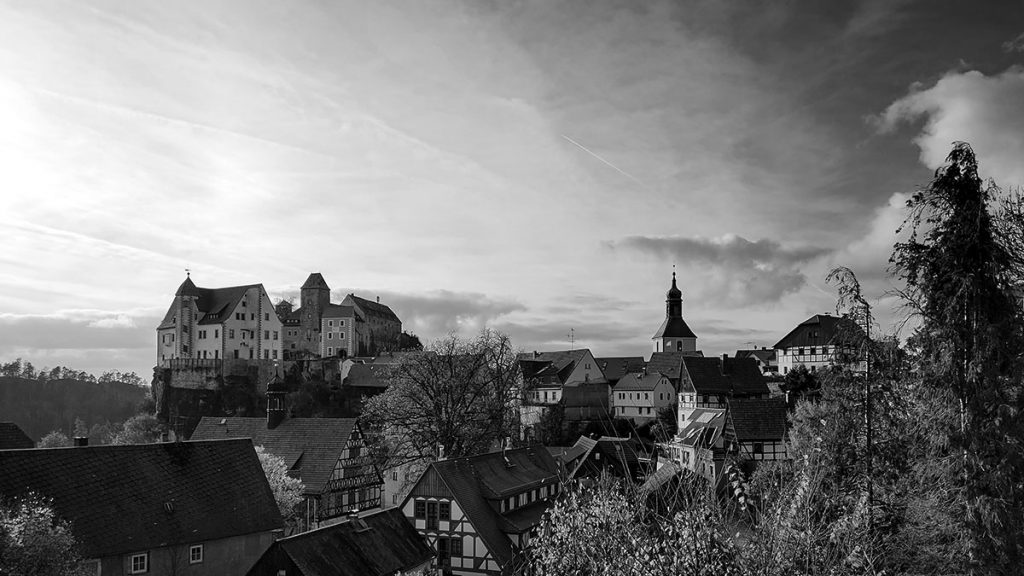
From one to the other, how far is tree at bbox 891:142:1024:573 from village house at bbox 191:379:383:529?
3484 cm

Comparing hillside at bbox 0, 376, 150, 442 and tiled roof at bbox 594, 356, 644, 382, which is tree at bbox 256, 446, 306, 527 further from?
hillside at bbox 0, 376, 150, 442

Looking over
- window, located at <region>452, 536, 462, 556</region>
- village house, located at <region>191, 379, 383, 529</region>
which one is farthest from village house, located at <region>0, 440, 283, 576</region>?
village house, located at <region>191, 379, 383, 529</region>

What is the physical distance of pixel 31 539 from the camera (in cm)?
1605

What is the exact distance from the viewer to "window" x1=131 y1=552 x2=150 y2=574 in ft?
77.3

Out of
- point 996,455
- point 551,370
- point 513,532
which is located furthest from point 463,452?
point 551,370

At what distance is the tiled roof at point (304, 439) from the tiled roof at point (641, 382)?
41.9m

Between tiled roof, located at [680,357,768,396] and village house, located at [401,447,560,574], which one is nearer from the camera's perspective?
village house, located at [401,447,560,574]

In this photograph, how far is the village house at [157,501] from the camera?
22.7 metres

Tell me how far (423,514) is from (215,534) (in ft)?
36.1

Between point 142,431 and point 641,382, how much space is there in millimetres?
58346

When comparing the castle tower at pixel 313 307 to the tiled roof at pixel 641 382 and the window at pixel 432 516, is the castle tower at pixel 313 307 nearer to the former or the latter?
the tiled roof at pixel 641 382

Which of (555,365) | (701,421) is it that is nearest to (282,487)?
(701,421)

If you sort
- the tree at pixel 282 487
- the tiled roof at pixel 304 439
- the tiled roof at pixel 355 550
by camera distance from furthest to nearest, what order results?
the tiled roof at pixel 304 439
the tree at pixel 282 487
the tiled roof at pixel 355 550

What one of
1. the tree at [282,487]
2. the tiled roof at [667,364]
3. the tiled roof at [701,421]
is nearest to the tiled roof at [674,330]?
the tiled roof at [667,364]
